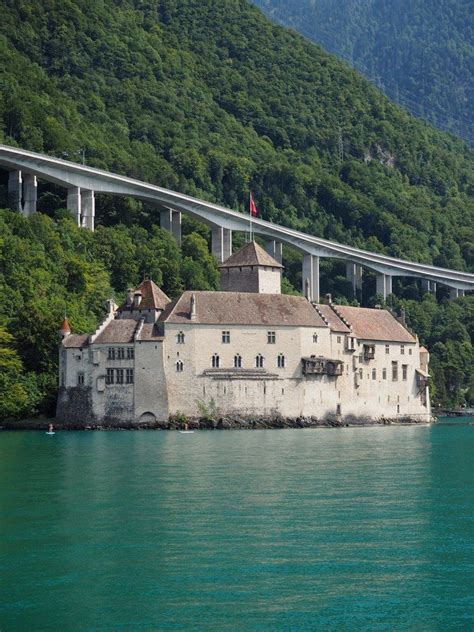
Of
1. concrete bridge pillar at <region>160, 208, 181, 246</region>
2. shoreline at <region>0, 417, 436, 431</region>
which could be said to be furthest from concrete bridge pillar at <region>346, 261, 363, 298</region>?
shoreline at <region>0, 417, 436, 431</region>

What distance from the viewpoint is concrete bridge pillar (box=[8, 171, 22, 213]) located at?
12738cm

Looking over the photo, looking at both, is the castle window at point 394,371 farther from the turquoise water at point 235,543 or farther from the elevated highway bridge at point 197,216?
the turquoise water at point 235,543

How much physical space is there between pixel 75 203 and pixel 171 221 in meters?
13.5

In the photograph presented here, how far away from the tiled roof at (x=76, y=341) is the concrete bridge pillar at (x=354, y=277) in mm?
67210

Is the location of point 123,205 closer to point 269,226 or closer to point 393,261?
point 269,226

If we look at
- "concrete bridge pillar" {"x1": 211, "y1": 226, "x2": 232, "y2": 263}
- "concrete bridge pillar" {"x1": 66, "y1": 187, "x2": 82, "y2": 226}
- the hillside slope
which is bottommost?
"concrete bridge pillar" {"x1": 211, "y1": 226, "x2": 232, "y2": 263}

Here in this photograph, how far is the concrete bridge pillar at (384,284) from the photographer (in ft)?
533

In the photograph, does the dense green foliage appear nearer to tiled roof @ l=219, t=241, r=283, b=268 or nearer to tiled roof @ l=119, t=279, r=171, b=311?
tiled roof @ l=119, t=279, r=171, b=311

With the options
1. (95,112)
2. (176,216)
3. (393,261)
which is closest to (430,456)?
(176,216)

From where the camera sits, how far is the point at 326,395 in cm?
10419

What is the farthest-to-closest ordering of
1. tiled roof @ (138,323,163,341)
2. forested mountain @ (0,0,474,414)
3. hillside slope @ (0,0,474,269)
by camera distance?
1. hillside slope @ (0,0,474,269)
2. forested mountain @ (0,0,474,414)
3. tiled roof @ (138,323,163,341)

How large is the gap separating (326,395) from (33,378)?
66.5 feet

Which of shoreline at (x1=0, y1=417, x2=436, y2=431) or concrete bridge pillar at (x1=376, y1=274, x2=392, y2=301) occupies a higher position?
concrete bridge pillar at (x1=376, y1=274, x2=392, y2=301)

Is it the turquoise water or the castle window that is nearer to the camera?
the turquoise water
